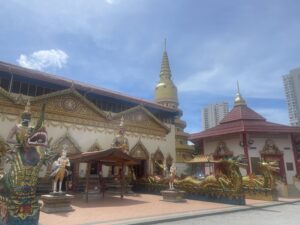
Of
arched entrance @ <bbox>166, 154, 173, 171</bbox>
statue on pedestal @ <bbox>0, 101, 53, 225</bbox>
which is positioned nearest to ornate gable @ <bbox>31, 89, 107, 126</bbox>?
arched entrance @ <bbox>166, 154, 173, 171</bbox>

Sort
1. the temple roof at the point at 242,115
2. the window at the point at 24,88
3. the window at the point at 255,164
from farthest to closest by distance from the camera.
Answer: the temple roof at the point at 242,115
the window at the point at 255,164
the window at the point at 24,88

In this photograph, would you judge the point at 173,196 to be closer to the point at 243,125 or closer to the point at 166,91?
the point at 243,125

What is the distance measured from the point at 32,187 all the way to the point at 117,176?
13.2 meters

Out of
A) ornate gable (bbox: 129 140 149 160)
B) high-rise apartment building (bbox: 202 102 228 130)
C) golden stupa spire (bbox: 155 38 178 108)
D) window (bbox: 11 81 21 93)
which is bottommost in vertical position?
ornate gable (bbox: 129 140 149 160)

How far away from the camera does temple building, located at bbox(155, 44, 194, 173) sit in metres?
35.9

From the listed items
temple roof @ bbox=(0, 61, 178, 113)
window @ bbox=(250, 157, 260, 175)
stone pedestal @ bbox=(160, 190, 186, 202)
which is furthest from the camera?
window @ bbox=(250, 157, 260, 175)

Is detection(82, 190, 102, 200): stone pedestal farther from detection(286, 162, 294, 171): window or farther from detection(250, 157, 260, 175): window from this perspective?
detection(286, 162, 294, 171): window

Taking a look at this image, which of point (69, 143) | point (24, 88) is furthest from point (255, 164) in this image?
point (24, 88)

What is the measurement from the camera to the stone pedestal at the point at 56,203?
31.6 ft

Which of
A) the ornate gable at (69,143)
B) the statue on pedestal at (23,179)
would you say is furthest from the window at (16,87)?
the statue on pedestal at (23,179)

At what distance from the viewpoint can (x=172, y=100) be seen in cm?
3912

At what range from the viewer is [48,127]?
52.2ft

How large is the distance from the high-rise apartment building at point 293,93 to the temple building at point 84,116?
4802 centimetres

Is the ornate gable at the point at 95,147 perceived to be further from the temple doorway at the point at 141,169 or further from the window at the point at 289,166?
the window at the point at 289,166
